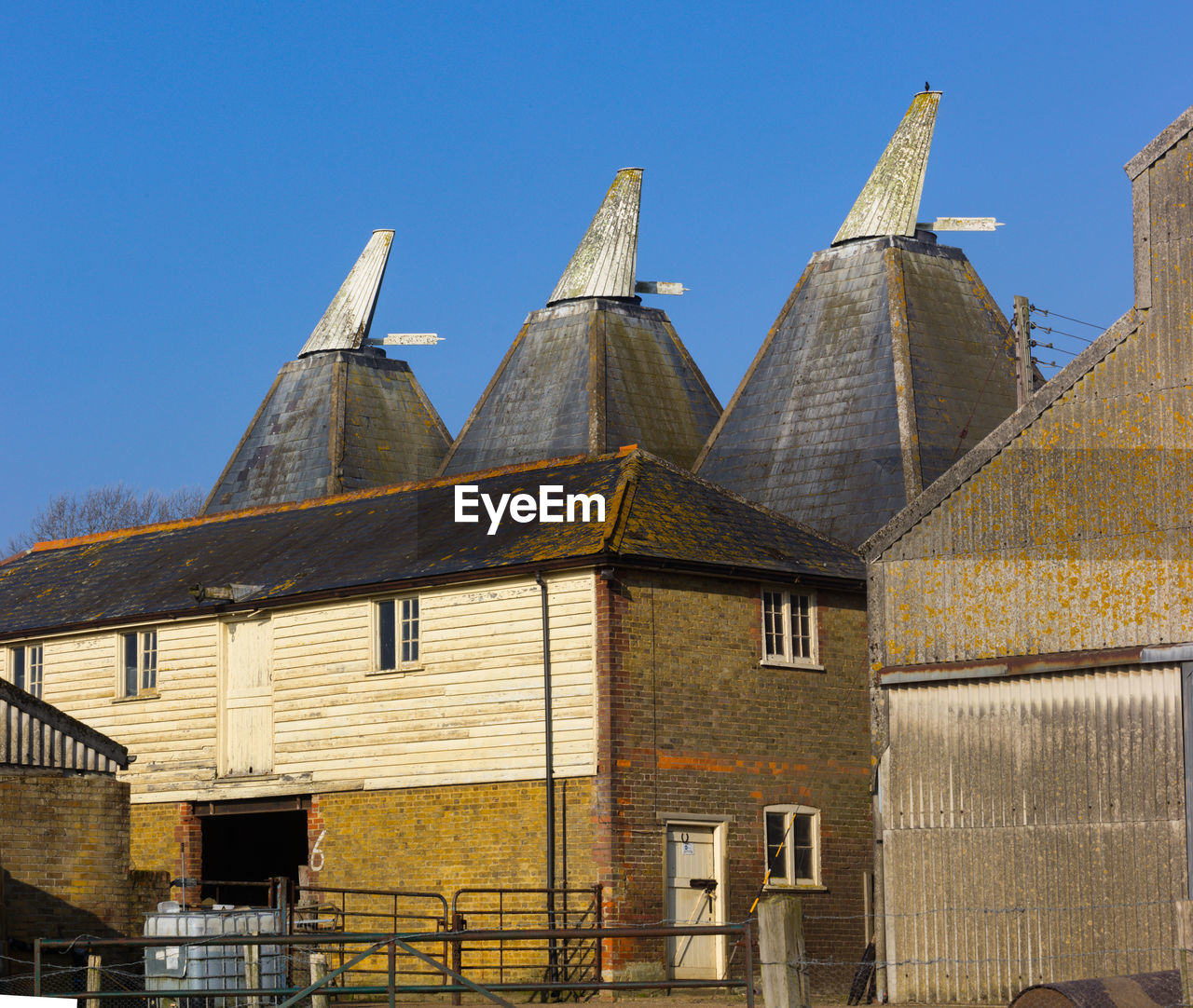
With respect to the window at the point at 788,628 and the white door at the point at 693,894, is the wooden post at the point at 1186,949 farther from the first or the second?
the window at the point at 788,628

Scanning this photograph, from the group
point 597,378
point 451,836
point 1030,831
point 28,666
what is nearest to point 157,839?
point 28,666

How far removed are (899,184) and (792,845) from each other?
1775 cm

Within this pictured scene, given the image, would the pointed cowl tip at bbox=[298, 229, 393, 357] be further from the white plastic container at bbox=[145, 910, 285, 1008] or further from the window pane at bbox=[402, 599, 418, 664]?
the white plastic container at bbox=[145, 910, 285, 1008]

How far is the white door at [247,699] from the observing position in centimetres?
2959

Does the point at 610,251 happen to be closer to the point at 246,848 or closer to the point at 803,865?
the point at 246,848

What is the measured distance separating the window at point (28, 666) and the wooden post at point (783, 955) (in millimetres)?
21285

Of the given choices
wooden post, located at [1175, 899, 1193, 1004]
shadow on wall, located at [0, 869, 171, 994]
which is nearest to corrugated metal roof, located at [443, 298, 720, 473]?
shadow on wall, located at [0, 869, 171, 994]

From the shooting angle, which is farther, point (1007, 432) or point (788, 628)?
point (788, 628)

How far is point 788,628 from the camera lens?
91.4 feet

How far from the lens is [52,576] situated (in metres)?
35.5

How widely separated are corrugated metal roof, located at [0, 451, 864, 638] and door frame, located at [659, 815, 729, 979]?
3.47 meters

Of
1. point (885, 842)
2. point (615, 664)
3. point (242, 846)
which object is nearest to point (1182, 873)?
point (885, 842)

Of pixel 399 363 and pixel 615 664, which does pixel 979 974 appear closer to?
pixel 615 664

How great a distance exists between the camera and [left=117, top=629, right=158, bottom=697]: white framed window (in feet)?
103
